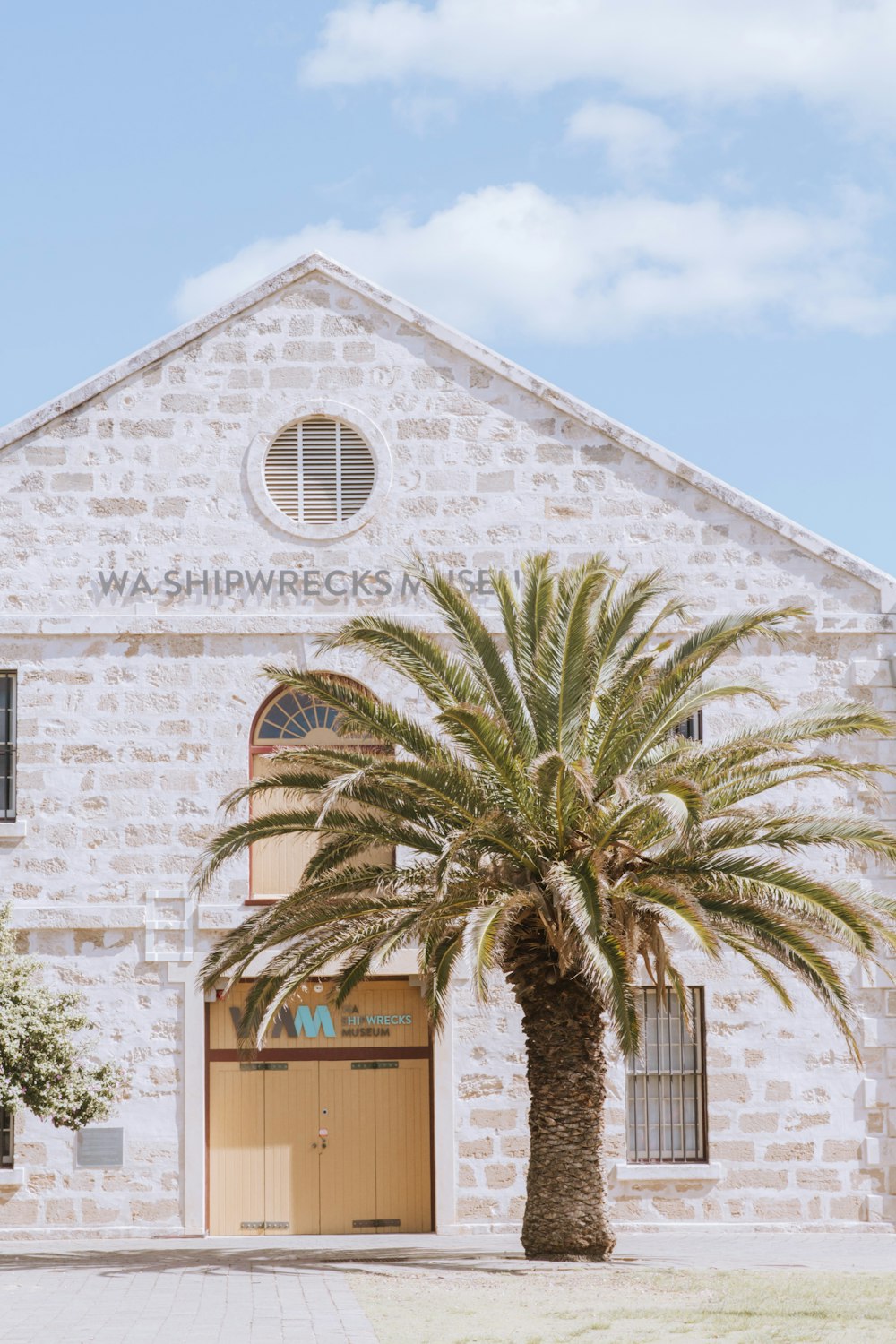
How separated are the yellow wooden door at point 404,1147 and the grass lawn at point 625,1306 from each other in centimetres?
378

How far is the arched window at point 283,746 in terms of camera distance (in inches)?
785

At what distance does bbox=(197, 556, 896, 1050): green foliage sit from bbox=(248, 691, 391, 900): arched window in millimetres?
3030

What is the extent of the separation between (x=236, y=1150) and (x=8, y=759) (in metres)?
5.18

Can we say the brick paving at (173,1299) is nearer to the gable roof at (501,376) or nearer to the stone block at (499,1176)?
the stone block at (499,1176)

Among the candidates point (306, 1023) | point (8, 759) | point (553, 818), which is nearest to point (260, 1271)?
point (306, 1023)

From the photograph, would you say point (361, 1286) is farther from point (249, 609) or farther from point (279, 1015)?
point (249, 609)

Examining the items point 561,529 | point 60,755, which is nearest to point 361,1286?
point 60,755

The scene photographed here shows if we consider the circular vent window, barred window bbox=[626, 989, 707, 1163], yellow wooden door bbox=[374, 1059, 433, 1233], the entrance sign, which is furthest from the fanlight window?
barred window bbox=[626, 989, 707, 1163]

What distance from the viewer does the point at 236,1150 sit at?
1955 cm

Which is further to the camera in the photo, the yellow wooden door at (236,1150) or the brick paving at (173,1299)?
the yellow wooden door at (236,1150)

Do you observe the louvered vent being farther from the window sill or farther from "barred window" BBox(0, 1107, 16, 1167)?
the window sill

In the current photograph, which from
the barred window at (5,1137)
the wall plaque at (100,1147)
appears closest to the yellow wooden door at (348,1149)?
the wall plaque at (100,1147)

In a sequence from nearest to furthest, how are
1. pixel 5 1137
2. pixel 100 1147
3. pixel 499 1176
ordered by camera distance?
pixel 100 1147 → pixel 499 1176 → pixel 5 1137

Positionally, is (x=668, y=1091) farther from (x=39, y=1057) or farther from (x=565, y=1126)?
(x=39, y=1057)
